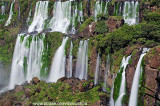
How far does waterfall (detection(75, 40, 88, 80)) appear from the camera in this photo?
21.5 meters

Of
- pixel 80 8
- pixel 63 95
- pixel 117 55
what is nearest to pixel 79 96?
pixel 63 95

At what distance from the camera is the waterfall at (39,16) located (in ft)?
106

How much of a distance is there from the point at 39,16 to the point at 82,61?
16107 millimetres

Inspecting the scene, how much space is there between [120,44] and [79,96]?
19.7ft

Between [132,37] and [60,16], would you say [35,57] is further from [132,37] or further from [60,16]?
[132,37]

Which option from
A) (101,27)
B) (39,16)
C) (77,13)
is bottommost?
(101,27)

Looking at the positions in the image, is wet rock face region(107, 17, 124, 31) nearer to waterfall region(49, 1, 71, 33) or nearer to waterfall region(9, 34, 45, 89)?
waterfall region(9, 34, 45, 89)

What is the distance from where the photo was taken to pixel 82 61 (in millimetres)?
21812

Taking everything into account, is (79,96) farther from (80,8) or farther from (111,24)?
(80,8)

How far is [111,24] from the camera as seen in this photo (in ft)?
73.4

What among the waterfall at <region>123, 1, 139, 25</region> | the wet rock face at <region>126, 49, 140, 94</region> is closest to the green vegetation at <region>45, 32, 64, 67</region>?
the waterfall at <region>123, 1, 139, 25</region>

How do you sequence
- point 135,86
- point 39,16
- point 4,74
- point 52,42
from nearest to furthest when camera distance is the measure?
point 135,86
point 52,42
point 4,74
point 39,16

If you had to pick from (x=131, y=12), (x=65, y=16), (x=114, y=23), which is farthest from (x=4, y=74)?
(x=131, y=12)

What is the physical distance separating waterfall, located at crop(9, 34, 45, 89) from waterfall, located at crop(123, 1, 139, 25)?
12.0 meters
